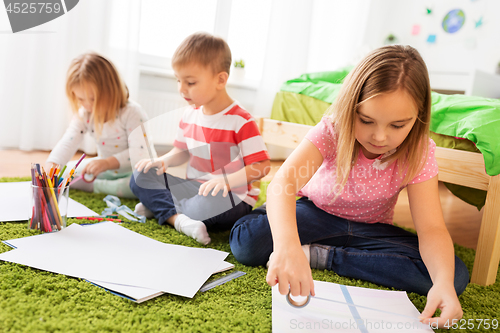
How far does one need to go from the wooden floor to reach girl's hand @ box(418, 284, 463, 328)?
698mm

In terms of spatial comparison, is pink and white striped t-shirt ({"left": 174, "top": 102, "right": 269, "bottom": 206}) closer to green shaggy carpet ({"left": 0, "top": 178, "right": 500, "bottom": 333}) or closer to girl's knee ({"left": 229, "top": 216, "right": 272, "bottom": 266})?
girl's knee ({"left": 229, "top": 216, "right": 272, "bottom": 266})

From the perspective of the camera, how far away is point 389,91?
641 mm

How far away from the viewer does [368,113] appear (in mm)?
654

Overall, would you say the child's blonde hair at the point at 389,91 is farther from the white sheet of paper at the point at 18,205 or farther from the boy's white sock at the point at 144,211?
the white sheet of paper at the point at 18,205

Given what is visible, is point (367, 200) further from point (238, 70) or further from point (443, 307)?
point (238, 70)

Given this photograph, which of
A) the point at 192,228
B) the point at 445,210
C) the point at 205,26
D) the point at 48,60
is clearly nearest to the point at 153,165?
the point at 192,228

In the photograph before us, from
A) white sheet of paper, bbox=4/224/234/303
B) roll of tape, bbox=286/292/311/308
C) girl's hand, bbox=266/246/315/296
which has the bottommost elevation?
white sheet of paper, bbox=4/224/234/303

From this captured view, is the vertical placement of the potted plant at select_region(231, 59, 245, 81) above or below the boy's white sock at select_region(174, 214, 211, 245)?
above

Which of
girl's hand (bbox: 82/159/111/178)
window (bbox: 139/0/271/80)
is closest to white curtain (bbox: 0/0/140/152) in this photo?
window (bbox: 139/0/271/80)

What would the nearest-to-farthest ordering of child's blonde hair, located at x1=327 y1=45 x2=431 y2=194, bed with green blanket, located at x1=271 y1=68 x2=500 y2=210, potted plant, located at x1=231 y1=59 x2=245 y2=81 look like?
child's blonde hair, located at x1=327 y1=45 x2=431 y2=194, bed with green blanket, located at x1=271 y1=68 x2=500 y2=210, potted plant, located at x1=231 y1=59 x2=245 y2=81

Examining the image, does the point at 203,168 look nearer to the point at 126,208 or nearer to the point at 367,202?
the point at 126,208

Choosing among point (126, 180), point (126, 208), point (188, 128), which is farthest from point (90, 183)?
point (188, 128)

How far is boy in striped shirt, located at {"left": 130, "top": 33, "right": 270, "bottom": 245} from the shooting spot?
0.99 metres

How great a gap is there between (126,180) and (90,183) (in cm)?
12
